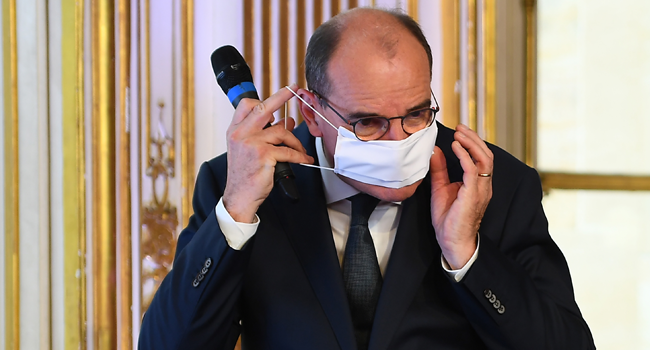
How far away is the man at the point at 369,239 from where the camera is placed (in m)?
1.22

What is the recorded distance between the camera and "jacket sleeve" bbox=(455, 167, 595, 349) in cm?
120

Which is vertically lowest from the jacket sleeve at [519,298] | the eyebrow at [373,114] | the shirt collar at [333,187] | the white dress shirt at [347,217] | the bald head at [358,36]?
the jacket sleeve at [519,298]

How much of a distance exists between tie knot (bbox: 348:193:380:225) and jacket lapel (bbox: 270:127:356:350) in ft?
0.22

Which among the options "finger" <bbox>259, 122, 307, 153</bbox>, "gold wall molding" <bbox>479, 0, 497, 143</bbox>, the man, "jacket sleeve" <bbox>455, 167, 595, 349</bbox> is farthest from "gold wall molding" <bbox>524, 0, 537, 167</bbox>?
"finger" <bbox>259, 122, 307, 153</bbox>

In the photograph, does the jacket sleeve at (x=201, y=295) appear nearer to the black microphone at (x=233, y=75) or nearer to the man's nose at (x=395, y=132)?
the black microphone at (x=233, y=75)

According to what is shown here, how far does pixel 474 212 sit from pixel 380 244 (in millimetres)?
264

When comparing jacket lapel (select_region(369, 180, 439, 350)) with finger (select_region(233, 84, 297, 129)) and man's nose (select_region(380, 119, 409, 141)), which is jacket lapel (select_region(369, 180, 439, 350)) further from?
finger (select_region(233, 84, 297, 129))

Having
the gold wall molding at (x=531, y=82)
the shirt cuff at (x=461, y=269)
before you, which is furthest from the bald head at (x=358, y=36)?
the gold wall molding at (x=531, y=82)

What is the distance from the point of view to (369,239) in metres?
1.37

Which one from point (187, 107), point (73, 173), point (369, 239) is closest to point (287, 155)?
point (369, 239)

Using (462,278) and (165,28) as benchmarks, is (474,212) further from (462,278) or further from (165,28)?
(165,28)

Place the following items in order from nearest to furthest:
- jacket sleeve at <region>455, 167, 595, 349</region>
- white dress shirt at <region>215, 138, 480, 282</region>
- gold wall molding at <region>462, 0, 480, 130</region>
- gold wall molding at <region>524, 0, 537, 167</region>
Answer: jacket sleeve at <region>455, 167, 595, 349</region>, white dress shirt at <region>215, 138, 480, 282</region>, gold wall molding at <region>462, 0, 480, 130</region>, gold wall molding at <region>524, 0, 537, 167</region>

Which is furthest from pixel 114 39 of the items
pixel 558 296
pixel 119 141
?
pixel 558 296

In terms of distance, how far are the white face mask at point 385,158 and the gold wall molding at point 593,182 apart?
1.42 metres
